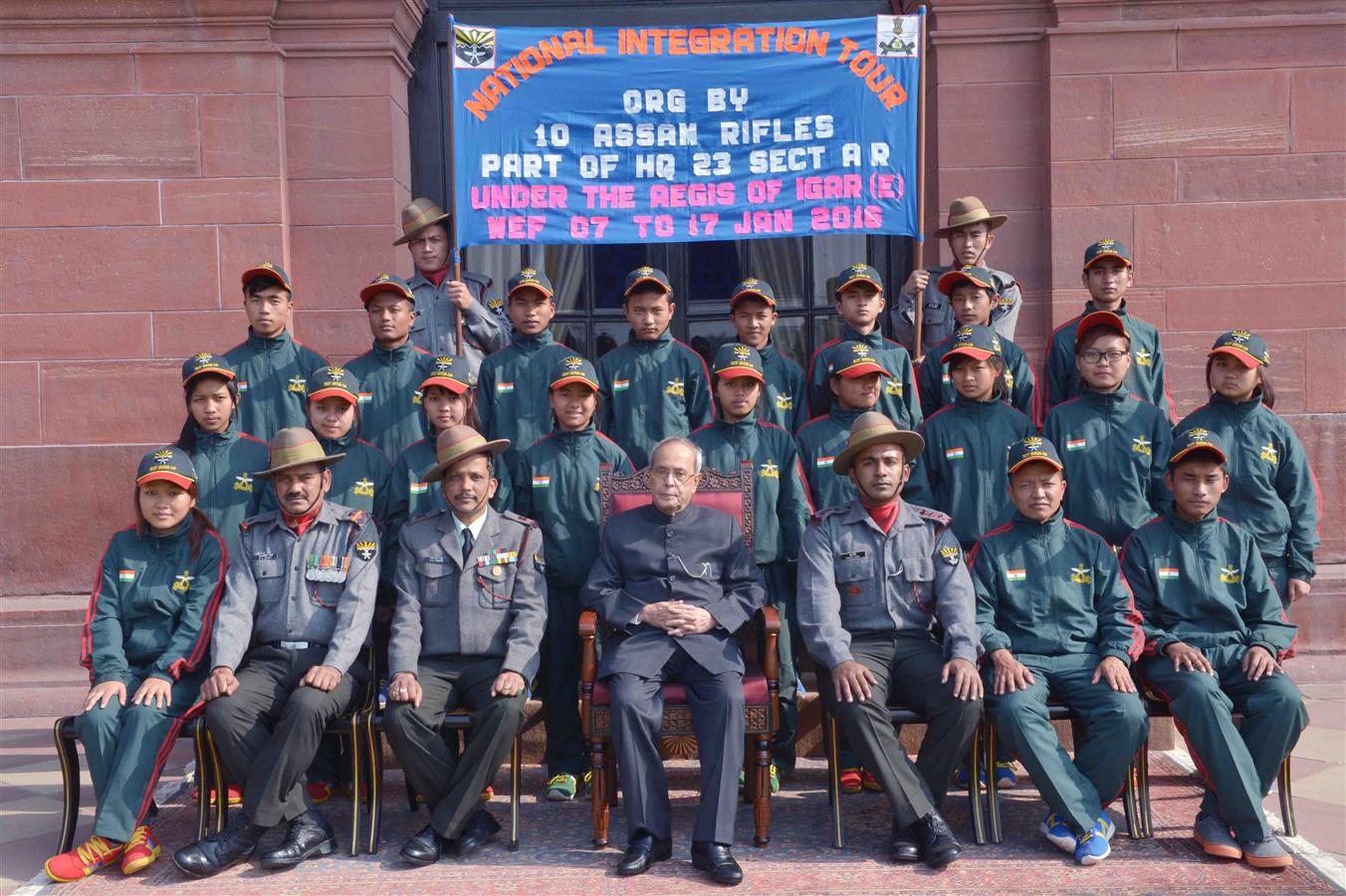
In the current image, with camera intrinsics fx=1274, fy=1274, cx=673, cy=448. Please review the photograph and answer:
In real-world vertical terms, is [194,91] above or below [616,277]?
above

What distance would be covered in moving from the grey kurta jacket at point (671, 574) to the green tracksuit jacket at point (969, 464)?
91cm

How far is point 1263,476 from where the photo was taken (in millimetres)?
5406

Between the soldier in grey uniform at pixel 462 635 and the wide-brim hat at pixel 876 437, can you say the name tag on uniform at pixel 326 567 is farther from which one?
the wide-brim hat at pixel 876 437

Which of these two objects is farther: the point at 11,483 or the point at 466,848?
the point at 11,483

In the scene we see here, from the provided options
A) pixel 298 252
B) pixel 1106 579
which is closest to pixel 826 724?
pixel 1106 579

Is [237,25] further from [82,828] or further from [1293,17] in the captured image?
[1293,17]

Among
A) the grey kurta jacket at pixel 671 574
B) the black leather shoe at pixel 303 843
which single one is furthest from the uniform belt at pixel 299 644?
the grey kurta jacket at pixel 671 574

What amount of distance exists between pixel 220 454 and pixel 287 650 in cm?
111

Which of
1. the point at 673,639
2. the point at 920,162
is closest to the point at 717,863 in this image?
the point at 673,639

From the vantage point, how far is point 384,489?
5.62 metres

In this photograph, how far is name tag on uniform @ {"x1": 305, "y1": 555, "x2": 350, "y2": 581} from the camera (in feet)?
16.3

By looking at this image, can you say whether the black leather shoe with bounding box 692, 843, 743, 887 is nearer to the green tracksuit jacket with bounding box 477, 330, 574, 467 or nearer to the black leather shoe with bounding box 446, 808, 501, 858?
the black leather shoe with bounding box 446, 808, 501, 858

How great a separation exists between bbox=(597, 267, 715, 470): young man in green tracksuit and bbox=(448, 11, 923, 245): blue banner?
0.44m

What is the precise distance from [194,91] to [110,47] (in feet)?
1.74
